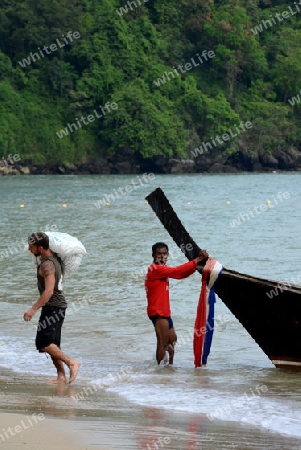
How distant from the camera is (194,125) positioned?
87562 mm

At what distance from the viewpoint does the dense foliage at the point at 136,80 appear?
80375mm

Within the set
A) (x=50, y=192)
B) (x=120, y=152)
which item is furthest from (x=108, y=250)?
(x=120, y=152)

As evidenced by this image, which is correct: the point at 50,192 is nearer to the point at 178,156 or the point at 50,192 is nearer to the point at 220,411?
the point at 178,156

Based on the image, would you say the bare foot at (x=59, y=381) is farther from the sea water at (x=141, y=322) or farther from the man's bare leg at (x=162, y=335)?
the man's bare leg at (x=162, y=335)

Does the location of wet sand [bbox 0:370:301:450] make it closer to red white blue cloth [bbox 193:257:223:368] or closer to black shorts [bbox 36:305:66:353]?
black shorts [bbox 36:305:66:353]

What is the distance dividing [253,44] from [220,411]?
90002mm

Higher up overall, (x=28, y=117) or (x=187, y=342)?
(x=28, y=117)

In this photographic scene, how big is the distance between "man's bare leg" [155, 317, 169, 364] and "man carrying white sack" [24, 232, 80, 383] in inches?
40.0

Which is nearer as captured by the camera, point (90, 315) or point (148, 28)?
point (90, 315)

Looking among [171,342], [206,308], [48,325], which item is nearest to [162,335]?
[171,342]

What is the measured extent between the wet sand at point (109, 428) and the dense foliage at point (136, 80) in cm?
7128

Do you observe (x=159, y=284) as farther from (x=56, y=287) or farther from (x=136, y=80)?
(x=136, y=80)

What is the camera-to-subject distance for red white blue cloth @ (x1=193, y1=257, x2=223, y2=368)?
27.5ft

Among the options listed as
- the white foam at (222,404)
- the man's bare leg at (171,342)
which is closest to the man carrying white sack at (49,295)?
the white foam at (222,404)
